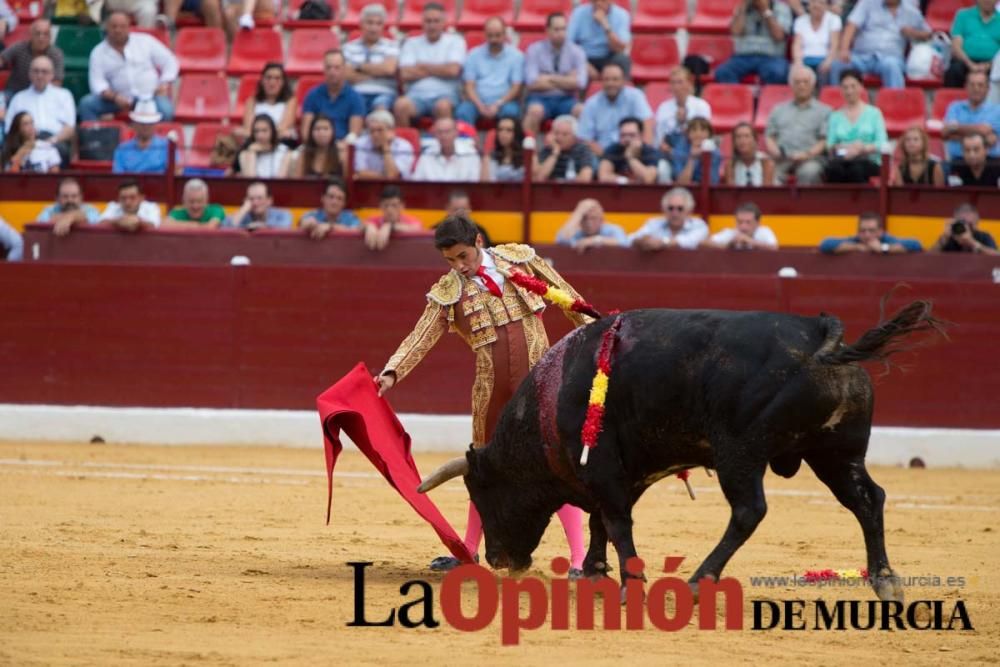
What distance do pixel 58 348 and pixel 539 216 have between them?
10.5 feet

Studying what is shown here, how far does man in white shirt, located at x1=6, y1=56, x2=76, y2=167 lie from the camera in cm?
1201

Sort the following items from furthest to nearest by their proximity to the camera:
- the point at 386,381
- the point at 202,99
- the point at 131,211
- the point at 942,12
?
the point at 202,99 → the point at 942,12 → the point at 131,211 → the point at 386,381

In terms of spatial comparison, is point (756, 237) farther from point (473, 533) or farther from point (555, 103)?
point (473, 533)

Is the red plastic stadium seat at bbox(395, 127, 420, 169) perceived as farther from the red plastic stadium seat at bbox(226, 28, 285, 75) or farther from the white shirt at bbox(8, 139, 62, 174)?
the white shirt at bbox(8, 139, 62, 174)

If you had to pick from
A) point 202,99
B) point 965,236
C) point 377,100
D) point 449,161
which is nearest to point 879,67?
point 965,236

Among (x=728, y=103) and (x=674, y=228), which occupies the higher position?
(x=728, y=103)

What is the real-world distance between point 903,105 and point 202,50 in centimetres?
539

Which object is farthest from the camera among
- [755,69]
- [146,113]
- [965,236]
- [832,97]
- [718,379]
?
[755,69]

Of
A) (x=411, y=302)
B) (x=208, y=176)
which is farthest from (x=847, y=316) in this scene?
(x=208, y=176)

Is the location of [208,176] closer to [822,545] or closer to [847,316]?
[847,316]

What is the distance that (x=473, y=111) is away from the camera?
1198 cm

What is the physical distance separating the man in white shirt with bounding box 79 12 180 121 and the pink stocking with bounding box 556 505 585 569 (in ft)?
23.7

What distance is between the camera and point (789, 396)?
5109 mm

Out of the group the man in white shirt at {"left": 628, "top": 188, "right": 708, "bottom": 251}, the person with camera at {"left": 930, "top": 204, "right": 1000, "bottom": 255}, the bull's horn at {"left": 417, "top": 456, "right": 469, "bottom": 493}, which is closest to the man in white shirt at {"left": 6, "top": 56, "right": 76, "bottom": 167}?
the man in white shirt at {"left": 628, "top": 188, "right": 708, "bottom": 251}
